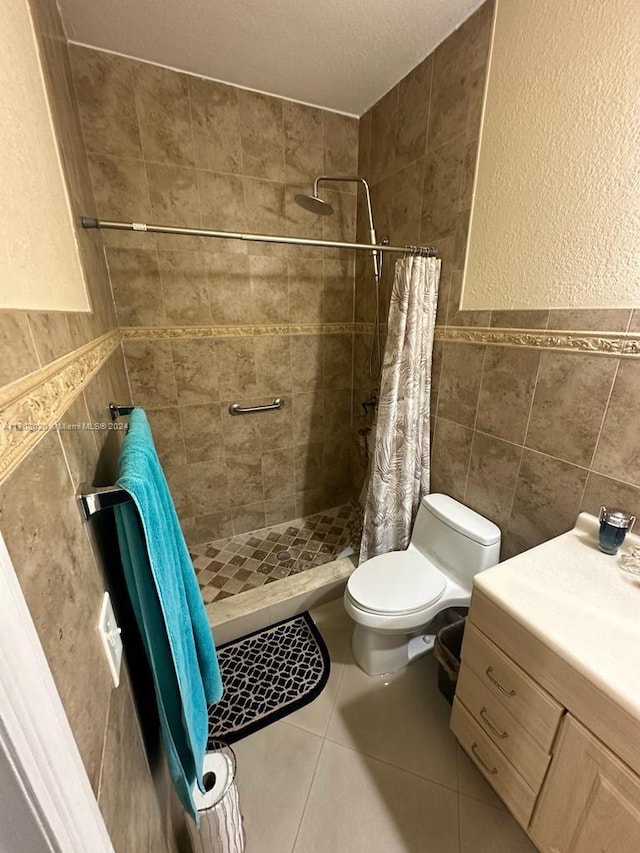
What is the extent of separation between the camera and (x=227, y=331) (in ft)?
6.43

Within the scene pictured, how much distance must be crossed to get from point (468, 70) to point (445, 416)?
1367 mm

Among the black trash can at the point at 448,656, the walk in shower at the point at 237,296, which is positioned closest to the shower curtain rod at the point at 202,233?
the walk in shower at the point at 237,296

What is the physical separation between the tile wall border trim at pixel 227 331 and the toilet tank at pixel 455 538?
1218 millimetres

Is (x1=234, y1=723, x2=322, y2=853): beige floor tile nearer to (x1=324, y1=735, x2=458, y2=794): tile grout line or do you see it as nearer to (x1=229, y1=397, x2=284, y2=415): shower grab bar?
(x1=324, y1=735, x2=458, y2=794): tile grout line

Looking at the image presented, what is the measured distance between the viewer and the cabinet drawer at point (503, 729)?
87 cm

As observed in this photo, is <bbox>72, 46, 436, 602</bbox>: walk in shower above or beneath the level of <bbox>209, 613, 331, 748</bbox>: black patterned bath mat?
above

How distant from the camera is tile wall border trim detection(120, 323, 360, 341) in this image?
179 cm

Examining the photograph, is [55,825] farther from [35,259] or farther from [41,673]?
[35,259]

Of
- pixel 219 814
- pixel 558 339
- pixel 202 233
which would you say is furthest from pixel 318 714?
pixel 202 233

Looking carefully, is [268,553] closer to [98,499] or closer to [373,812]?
[373,812]

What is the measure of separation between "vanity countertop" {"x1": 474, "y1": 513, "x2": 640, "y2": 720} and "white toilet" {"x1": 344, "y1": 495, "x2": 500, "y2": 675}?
329mm

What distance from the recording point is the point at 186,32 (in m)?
1.37

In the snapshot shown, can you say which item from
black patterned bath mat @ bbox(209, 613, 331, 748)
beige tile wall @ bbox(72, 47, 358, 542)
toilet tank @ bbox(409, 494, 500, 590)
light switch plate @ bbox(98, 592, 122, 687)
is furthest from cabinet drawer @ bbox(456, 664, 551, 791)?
beige tile wall @ bbox(72, 47, 358, 542)

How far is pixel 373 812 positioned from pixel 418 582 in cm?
71
